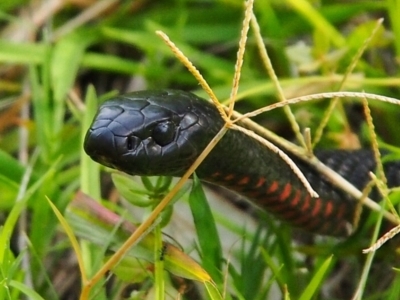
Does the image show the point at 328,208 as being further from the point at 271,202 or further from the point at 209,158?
the point at 209,158

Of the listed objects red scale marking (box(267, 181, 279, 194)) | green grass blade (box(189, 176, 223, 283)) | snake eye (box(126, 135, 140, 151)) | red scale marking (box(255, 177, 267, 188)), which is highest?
snake eye (box(126, 135, 140, 151))

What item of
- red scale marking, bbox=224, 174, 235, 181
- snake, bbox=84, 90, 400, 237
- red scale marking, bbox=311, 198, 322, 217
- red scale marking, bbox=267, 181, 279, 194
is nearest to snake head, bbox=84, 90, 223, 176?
snake, bbox=84, 90, 400, 237

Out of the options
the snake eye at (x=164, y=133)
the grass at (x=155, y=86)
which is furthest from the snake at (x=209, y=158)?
the grass at (x=155, y=86)

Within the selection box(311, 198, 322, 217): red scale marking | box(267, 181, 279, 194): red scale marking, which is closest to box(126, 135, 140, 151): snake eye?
box(267, 181, 279, 194): red scale marking

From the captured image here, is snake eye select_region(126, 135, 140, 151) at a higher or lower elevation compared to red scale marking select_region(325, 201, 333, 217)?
higher

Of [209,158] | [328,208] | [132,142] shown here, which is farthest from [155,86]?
[132,142]

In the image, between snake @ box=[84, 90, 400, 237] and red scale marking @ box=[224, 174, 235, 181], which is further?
red scale marking @ box=[224, 174, 235, 181]

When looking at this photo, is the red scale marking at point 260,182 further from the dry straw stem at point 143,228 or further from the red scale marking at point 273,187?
the dry straw stem at point 143,228

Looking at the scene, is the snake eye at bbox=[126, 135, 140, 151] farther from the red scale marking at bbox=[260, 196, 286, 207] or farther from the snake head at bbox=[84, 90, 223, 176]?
the red scale marking at bbox=[260, 196, 286, 207]

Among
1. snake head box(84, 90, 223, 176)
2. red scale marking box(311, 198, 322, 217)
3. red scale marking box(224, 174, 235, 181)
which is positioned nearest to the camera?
snake head box(84, 90, 223, 176)

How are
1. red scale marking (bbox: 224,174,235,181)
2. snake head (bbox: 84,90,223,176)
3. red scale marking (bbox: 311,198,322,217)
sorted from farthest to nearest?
red scale marking (bbox: 311,198,322,217), red scale marking (bbox: 224,174,235,181), snake head (bbox: 84,90,223,176)
